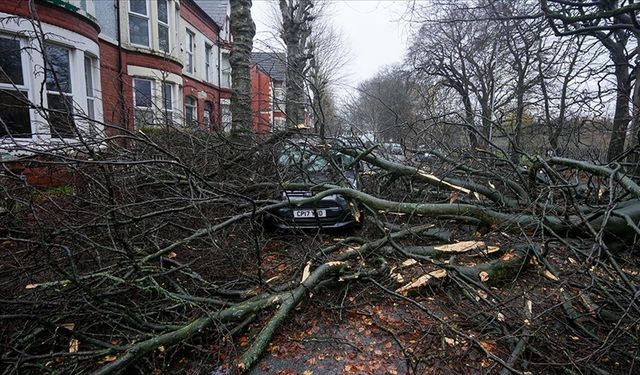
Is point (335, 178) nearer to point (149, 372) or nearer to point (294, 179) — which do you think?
point (294, 179)

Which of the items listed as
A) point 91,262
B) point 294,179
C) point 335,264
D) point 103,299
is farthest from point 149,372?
point 294,179

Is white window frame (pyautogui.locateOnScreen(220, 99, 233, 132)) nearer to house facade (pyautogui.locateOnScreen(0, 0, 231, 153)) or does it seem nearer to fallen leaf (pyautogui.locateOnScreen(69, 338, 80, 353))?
house facade (pyautogui.locateOnScreen(0, 0, 231, 153))

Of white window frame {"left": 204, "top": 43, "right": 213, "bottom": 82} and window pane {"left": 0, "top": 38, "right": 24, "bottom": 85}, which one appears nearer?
window pane {"left": 0, "top": 38, "right": 24, "bottom": 85}

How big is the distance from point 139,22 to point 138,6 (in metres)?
0.52

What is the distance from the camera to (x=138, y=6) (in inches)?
489

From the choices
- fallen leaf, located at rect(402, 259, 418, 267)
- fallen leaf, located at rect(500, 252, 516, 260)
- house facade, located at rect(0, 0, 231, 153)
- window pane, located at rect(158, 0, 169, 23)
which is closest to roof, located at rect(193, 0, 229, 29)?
house facade, located at rect(0, 0, 231, 153)

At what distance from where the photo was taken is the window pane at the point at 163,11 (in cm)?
1332

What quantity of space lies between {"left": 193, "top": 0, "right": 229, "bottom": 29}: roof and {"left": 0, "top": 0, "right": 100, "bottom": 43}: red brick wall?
14027 mm

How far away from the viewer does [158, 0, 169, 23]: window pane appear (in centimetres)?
1332

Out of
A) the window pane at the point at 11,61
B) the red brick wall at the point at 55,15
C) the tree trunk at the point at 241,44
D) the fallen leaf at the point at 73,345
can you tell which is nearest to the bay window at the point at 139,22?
the red brick wall at the point at 55,15

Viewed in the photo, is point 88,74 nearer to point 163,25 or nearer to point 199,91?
point 163,25

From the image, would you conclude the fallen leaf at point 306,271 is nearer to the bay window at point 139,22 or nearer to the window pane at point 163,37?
the bay window at point 139,22

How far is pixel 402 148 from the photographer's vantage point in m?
6.11

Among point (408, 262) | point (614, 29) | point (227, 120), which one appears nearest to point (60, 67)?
point (227, 120)
